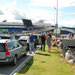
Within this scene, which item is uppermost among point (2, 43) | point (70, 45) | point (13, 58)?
point (2, 43)

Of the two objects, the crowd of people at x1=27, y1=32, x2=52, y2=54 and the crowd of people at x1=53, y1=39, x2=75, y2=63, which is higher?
the crowd of people at x1=27, y1=32, x2=52, y2=54

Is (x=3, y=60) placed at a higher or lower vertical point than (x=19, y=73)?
higher

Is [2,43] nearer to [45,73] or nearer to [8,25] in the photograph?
[45,73]

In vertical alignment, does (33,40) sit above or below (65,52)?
above

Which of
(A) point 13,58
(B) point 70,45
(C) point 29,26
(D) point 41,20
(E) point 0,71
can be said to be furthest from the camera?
(D) point 41,20

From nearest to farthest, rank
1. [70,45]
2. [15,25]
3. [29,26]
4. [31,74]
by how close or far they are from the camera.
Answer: [31,74], [70,45], [29,26], [15,25]

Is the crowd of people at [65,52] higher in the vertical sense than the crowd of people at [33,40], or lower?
lower

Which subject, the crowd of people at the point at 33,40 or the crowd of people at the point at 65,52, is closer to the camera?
the crowd of people at the point at 65,52

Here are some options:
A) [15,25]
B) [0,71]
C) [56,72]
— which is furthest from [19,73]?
[15,25]

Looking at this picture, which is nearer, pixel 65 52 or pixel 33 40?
pixel 33 40

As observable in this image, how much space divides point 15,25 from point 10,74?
116548 millimetres

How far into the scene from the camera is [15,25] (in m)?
120

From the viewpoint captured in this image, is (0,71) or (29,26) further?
(29,26)

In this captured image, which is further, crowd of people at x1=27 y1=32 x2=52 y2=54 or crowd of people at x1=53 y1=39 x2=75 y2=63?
crowd of people at x1=27 y1=32 x2=52 y2=54
